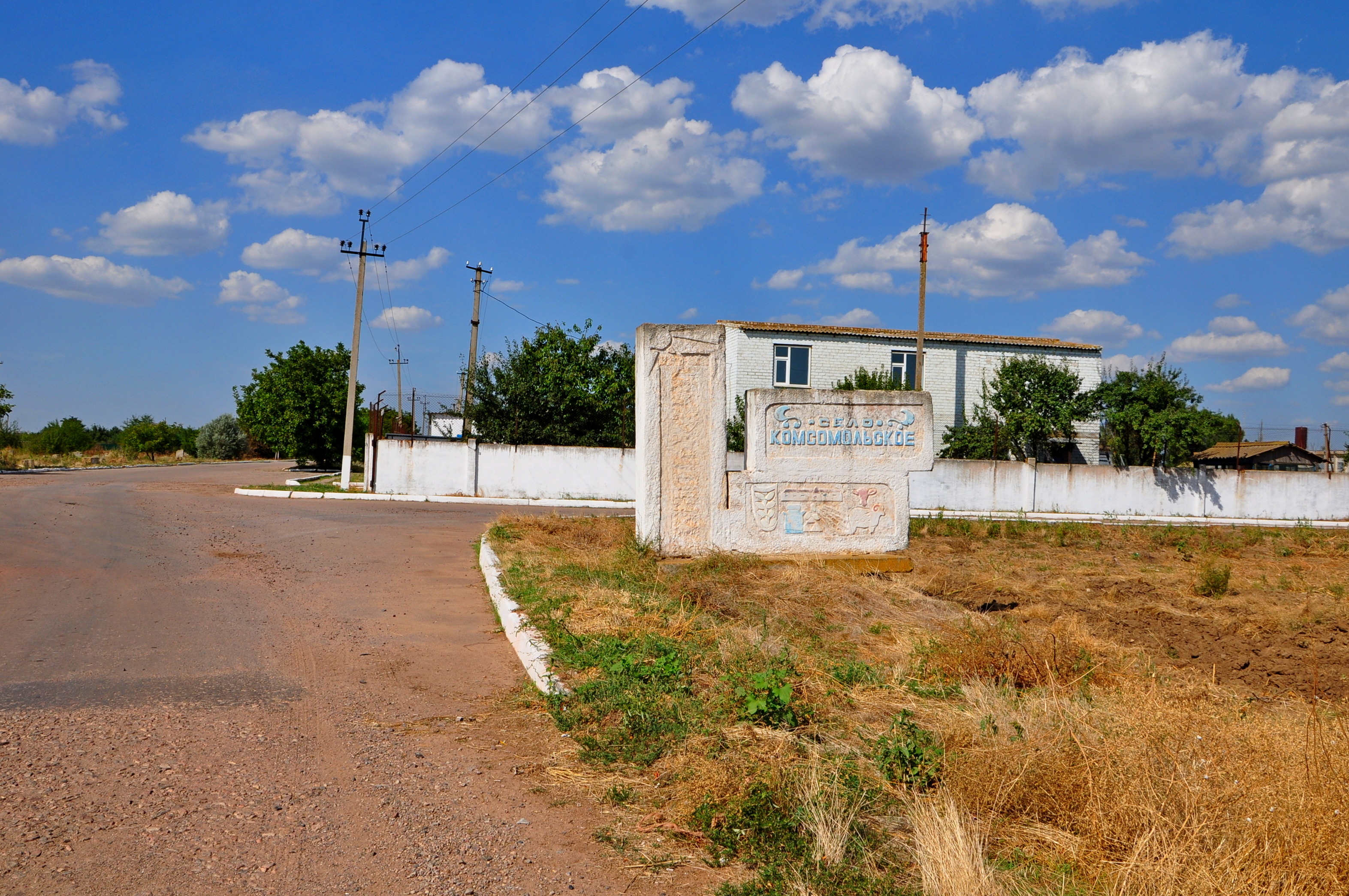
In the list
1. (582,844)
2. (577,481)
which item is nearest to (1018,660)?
(582,844)

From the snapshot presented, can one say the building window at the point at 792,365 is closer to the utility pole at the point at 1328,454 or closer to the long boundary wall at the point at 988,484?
the long boundary wall at the point at 988,484

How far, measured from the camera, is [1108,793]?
3.47 metres

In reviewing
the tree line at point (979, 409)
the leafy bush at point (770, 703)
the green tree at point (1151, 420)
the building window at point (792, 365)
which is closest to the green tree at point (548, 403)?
the tree line at point (979, 409)

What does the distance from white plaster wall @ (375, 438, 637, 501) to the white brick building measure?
8119 mm

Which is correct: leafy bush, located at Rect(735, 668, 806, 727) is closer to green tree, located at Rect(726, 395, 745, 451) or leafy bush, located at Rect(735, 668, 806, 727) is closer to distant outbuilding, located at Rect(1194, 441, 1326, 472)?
green tree, located at Rect(726, 395, 745, 451)

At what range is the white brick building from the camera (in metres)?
34.2

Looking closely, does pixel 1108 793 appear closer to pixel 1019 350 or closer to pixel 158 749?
pixel 158 749

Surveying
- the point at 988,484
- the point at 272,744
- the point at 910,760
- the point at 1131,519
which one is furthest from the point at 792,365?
the point at 910,760

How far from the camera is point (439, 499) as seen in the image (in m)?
25.5

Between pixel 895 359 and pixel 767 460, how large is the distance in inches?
1008

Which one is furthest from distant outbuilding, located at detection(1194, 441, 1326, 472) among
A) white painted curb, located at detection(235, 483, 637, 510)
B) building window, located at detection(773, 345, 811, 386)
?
white painted curb, located at detection(235, 483, 637, 510)

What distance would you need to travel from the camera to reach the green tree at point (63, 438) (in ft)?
180

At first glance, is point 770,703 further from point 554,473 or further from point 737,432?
point 737,432

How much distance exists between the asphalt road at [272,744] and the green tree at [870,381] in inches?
946
